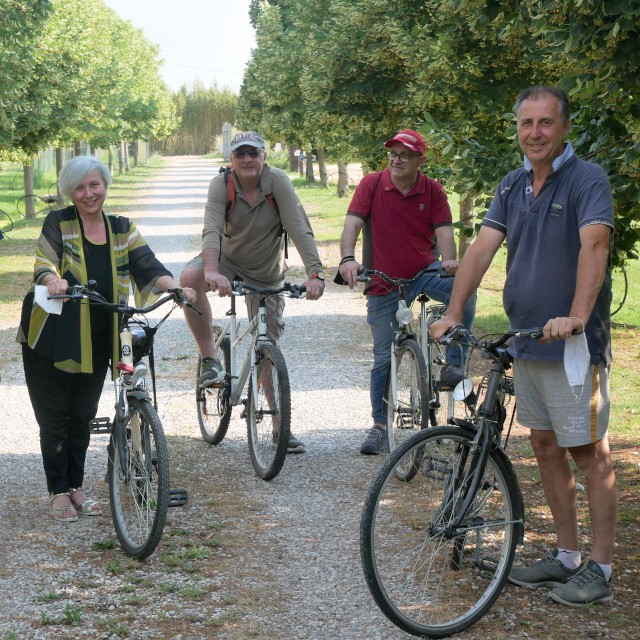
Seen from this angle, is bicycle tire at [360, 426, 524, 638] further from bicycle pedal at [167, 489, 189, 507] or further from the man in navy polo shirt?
bicycle pedal at [167, 489, 189, 507]

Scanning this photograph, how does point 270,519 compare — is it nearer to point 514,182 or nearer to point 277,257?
point 277,257

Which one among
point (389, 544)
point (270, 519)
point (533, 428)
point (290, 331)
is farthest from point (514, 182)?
point (290, 331)

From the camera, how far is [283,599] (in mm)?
4551

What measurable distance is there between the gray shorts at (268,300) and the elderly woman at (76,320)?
1107 millimetres

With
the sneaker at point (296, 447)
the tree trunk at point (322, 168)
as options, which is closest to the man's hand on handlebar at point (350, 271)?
the sneaker at point (296, 447)

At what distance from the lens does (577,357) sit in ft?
13.1

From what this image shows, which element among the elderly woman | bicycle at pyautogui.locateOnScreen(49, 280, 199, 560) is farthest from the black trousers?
bicycle at pyautogui.locateOnScreen(49, 280, 199, 560)

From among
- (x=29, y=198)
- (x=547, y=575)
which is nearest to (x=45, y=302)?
(x=547, y=575)

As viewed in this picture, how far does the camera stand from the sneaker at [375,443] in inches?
270

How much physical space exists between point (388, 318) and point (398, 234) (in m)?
0.56

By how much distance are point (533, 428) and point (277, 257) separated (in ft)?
9.25

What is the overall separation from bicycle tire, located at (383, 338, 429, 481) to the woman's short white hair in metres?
2.19

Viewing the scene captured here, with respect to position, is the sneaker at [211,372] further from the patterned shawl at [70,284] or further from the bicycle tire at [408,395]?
the patterned shawl at [70,284]

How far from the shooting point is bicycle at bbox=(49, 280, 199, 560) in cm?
493
